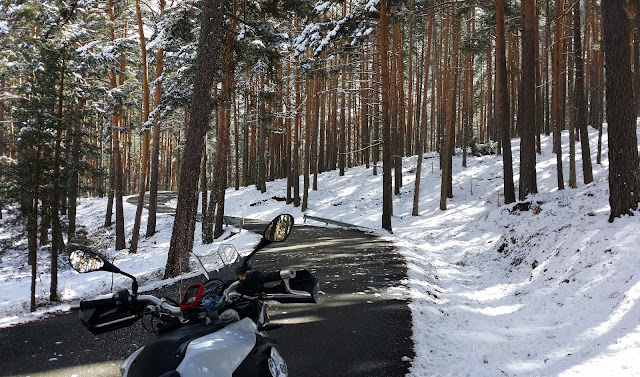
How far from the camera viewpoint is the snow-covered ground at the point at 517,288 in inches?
207

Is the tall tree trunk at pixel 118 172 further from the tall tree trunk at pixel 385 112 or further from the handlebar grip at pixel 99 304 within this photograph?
the handlebar grip at pixel 99 304

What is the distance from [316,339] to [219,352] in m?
4.12

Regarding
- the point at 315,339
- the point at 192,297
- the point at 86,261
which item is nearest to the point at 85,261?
the point at 86,261

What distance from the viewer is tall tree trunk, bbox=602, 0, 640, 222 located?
26.9 ft

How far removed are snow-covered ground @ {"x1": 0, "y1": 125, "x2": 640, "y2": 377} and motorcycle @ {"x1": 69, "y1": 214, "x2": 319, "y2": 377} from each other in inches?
33.6

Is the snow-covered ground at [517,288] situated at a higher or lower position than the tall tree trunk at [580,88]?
lower

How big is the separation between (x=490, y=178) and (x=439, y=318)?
23.1m

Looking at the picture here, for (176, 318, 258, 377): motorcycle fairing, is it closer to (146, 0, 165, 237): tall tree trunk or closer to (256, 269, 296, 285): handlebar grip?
(256, 269, 296, 285): handlebar grip

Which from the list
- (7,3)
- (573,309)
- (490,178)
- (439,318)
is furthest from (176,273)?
(490,178)

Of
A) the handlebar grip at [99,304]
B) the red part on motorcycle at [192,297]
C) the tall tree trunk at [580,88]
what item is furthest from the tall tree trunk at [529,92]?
the handlebar grip at [99,304]

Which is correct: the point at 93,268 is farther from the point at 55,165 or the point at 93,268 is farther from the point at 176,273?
the point at 55,165

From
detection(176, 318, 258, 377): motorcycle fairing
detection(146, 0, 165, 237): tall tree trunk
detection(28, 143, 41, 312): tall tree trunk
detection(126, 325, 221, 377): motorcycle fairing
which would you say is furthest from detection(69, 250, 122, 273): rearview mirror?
detection(146, 0, 165, 237): tall tree trunk

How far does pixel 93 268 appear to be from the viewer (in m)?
2.46

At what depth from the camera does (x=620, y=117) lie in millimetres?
8352
